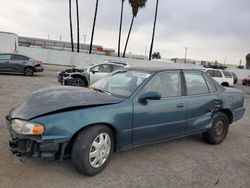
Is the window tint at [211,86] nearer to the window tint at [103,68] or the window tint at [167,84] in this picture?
the window tint at [167,84]

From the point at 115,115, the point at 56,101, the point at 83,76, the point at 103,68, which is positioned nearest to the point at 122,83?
the point at 115,115

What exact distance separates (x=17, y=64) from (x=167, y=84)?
13256 millimetres

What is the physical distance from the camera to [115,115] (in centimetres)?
311

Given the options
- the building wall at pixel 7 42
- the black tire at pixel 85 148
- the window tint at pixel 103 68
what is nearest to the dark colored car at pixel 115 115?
the black tire at pixel 85 148

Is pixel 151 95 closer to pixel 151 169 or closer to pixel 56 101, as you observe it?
pixel 151 169

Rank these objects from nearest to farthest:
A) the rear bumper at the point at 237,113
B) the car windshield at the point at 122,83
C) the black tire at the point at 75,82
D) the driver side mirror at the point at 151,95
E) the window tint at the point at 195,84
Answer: the driver side mirror at the point at 151,95 < the car windshield at the point at 122,83 < the window tint at the point at 195,84 < the rear bumper at the point at 237,113 < the black tire at the point at 75,82

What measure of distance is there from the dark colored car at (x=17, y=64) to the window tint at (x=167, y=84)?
A: 1320 centimetres

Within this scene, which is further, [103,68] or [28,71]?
[28,71]

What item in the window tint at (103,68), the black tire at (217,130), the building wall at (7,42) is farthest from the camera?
the building wall at (7,42)

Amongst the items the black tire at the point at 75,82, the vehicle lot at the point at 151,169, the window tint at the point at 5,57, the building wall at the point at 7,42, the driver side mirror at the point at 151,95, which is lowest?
the vehicle lot at the point at 151,169

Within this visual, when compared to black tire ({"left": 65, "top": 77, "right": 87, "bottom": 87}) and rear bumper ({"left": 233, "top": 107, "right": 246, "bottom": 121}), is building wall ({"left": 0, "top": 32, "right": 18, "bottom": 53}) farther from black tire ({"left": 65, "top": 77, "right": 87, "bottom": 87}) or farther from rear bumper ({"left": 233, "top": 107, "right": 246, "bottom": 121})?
rear bumper ({"left": 233, "top": 107, "right": 246, "bottom": 121})

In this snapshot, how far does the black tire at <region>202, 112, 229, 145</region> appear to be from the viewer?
456cm

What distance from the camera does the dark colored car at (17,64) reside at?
14.2m

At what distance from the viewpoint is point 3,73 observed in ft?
48.8
